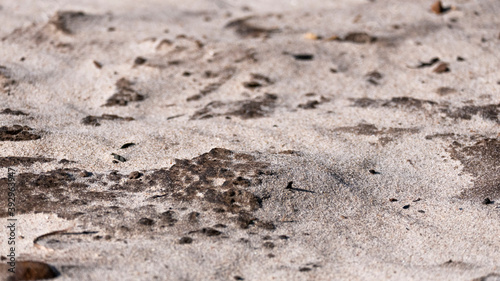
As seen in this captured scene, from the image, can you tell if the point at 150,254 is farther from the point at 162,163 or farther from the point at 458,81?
the point at 458,81

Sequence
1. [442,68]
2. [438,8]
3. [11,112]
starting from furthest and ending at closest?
[438,8]
[442,68]
[11,112]

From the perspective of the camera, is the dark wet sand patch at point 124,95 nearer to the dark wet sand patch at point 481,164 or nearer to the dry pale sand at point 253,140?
the dry pale sand at point 253,140

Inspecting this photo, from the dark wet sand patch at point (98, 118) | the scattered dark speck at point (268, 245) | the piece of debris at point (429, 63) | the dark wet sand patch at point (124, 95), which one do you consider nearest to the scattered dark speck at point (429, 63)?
the piece of debris at point (429, 63)

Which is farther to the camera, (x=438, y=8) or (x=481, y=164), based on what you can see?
(x=438, y=8)

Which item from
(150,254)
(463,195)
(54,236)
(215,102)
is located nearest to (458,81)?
(463,195)

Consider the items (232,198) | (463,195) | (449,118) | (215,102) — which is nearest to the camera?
(232,198)

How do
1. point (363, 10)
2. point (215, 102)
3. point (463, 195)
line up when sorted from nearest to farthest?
point (463, 195) < point (215, 102) < point (363, 10)

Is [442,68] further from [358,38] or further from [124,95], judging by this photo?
[124,95]

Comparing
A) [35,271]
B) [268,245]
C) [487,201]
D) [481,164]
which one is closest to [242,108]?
[268,245]
